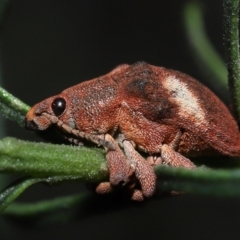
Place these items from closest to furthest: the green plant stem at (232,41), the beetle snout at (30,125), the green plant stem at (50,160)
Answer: the green plant stem at (50,160) → the green plant stem at (232,41) → the beetle snout at (30,125)

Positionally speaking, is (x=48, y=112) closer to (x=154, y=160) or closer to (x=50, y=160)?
(x=50, y=160)

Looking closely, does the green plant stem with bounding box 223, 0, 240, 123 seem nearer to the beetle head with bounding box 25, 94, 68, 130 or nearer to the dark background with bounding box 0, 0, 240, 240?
the beetle head with bounding box 25, 94, 68, 130

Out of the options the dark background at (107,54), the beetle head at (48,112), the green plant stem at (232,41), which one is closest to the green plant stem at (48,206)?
the beetle head at (48,112)

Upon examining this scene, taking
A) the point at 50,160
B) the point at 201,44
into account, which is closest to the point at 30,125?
the point at 50,160

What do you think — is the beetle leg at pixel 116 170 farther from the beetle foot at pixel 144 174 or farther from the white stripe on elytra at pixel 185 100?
the white stripe on elytra at pixel 185 100

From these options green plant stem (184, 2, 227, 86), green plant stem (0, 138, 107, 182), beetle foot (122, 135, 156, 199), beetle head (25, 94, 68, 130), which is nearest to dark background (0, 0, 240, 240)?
green plant stem (184, 2, 227, 86)

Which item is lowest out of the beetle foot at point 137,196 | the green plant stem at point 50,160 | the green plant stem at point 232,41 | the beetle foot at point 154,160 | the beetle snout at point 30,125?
the beetle foot at point 137,196

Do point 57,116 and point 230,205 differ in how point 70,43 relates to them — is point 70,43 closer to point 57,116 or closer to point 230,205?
point 230,205
